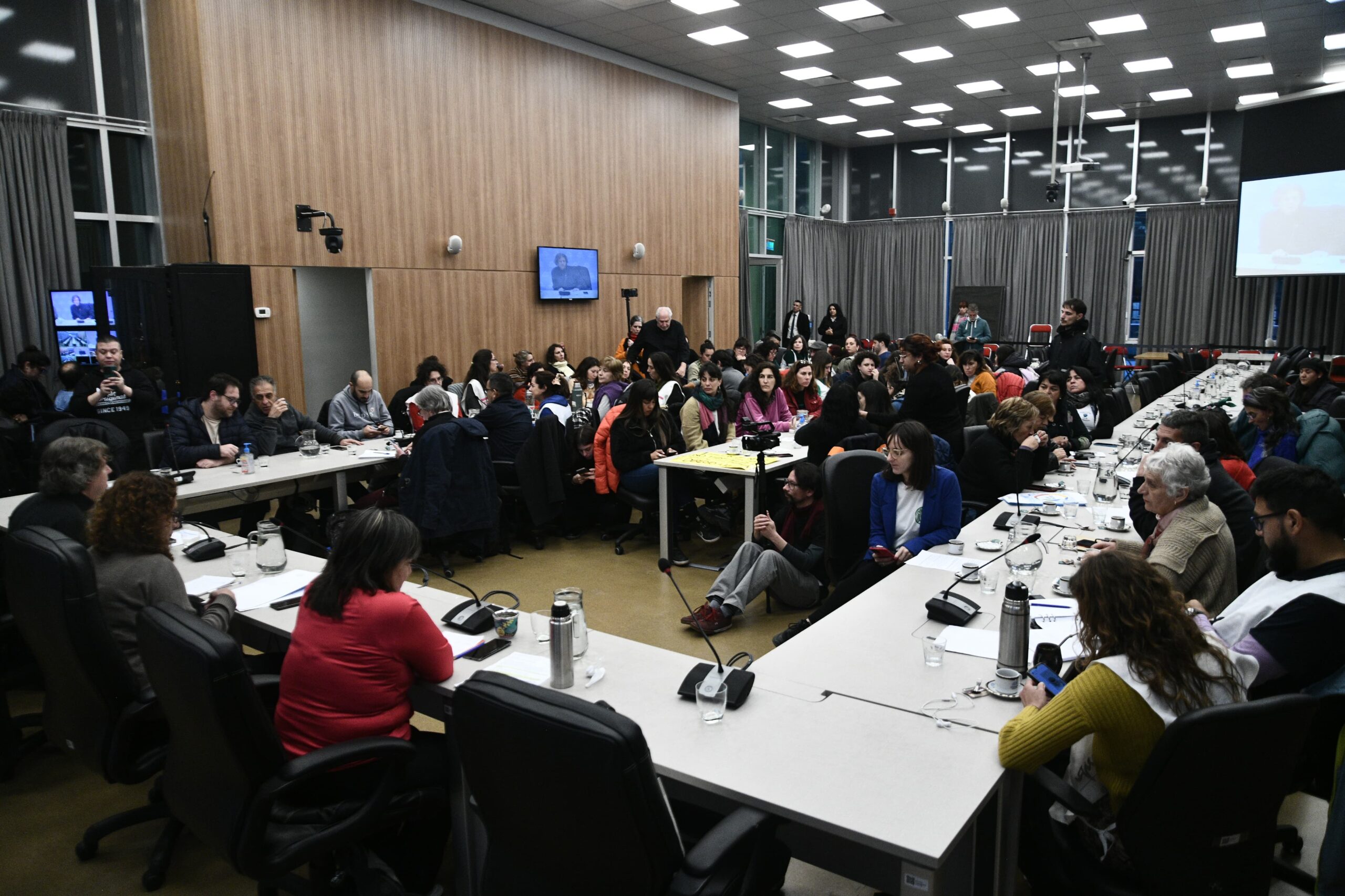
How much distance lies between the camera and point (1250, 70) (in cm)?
1179

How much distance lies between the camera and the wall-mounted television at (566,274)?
34.3 ft

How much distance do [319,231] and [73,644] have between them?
6304mm

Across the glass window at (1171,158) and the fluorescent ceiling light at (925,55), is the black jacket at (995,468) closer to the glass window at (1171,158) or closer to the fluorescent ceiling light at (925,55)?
the fluorescent ceiling light at (925,55)

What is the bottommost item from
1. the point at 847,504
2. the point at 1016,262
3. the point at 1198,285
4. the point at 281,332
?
the point at 847,504

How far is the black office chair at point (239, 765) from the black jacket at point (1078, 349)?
780 cm

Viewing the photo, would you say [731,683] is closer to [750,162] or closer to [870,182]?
[750,162]

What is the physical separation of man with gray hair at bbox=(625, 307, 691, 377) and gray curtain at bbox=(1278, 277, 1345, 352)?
10.2 metres

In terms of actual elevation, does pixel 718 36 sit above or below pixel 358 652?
above

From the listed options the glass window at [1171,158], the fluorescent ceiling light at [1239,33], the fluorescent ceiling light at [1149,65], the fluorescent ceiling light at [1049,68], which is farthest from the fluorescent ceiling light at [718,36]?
the glass window at [1171,158]

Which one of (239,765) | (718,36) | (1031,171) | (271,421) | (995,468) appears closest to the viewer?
(239,765)

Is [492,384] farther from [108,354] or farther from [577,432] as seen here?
[108,354]

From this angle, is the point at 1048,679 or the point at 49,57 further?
the point at 49,57

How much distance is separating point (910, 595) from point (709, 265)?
1060 centimetres

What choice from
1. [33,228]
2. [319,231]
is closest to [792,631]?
[319,231]
